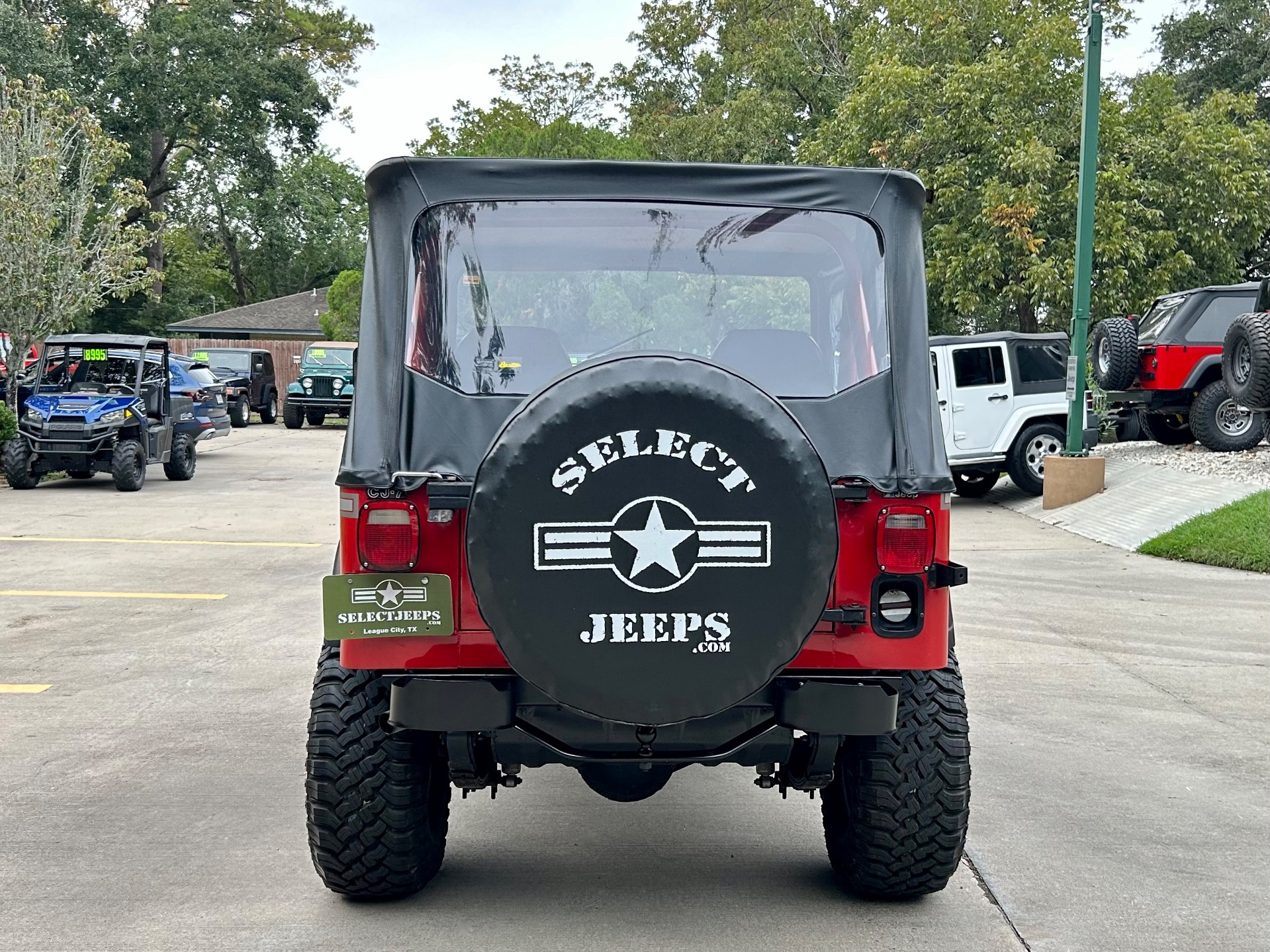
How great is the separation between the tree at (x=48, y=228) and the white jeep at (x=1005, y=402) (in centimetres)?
1288

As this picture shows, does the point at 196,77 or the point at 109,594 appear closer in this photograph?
the point at 109,594

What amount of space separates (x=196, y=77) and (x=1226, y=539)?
37.9 meters

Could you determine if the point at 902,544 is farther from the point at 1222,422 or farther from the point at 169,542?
the point at 1222,422

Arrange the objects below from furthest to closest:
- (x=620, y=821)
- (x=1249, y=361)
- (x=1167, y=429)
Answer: (x=1167, y=429)
(x=1249, y=361)
(x=620, y=821)

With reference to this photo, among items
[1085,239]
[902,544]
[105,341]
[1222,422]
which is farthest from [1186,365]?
[902,544]

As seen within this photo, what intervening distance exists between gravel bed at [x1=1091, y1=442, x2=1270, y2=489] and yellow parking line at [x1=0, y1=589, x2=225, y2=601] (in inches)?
423

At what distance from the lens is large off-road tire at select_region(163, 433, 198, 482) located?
769 inches

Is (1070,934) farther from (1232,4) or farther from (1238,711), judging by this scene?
(1232,4)

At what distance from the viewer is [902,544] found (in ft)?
12.2

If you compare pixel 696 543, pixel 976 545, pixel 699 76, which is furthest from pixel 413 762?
pixel 699 76

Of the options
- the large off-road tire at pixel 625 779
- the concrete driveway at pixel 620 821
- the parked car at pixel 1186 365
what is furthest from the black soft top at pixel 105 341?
the large off-road tire at pixel 625 779

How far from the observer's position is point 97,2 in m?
41.3

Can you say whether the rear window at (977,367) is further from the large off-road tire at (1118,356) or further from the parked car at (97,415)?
the parked car at (97,415)

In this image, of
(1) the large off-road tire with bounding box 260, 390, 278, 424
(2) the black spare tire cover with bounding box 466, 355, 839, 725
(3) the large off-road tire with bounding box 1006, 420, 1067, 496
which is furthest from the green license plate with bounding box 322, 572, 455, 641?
(1) the large off-road tire with bounding box 260, 390, 278, 424
